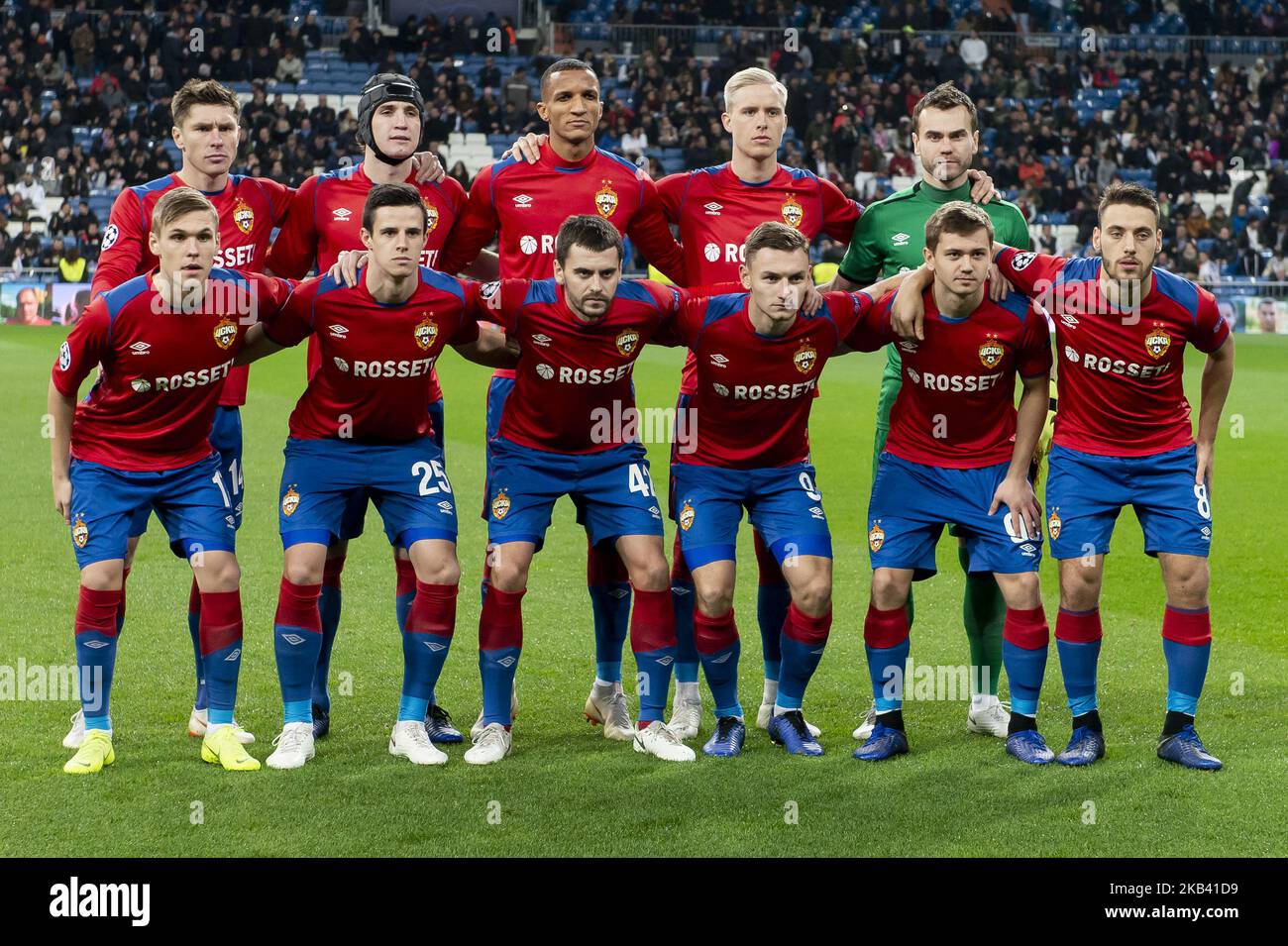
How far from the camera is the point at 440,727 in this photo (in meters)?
6.19

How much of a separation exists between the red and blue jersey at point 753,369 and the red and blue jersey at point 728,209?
1.36ft

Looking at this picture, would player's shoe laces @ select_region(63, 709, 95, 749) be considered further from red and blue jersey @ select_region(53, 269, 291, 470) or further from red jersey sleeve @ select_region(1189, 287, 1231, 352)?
red jersey sleeve @ select_region(1189, 287, 1231, 352)

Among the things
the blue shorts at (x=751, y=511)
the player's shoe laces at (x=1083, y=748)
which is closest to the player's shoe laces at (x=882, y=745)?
the player's shoe laces at (x=1083, y=748)

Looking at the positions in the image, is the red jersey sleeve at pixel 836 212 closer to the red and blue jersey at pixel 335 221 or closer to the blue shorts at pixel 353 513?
the red and blue jersey at pixel 335 221

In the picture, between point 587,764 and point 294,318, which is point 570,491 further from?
point 294,318

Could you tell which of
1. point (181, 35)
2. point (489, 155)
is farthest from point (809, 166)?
point (181, 35)

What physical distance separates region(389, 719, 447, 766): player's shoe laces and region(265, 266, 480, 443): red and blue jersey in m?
1.10

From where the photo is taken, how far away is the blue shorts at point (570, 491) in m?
5.99

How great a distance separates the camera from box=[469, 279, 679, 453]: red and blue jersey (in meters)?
5.92

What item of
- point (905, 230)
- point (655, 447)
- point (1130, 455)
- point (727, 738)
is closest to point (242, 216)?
point (905, 230)

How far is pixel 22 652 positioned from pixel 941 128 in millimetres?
4826

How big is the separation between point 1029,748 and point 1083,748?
194 millimetres

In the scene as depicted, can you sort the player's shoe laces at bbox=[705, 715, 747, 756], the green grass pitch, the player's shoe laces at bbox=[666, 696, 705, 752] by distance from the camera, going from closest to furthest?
the green grass pitch, the player's shoe laces at bbox=[705, 715, 747, 756], the player's shoe laces at bbox=[666, 696, 705, 752]

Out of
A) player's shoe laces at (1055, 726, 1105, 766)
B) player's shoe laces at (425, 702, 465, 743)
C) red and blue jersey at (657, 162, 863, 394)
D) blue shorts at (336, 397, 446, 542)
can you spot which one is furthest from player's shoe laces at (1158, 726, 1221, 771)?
blue shorts at (336, 397, 446, 542)
